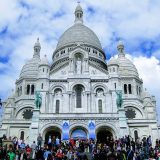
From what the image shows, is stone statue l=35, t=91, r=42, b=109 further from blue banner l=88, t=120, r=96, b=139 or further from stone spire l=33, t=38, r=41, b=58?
stone spire l=33, t=38, r=41, b=58

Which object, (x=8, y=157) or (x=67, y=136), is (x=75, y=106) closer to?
(x=67, y=136)

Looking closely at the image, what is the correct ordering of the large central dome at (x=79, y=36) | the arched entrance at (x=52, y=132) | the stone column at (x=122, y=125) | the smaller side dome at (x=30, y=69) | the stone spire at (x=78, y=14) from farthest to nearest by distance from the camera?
the stone spire at (x=78, y=14), the large central dome at (x=79, y=36), the smaller side dome at (x=30, y=69), the arched entrance at (x=52, y=132), the stone column at (x=122, y=125)

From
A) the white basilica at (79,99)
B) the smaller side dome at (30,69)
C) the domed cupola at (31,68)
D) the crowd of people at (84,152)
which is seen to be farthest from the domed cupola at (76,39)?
the crowd of people at (84,152)

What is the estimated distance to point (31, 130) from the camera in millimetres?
42250

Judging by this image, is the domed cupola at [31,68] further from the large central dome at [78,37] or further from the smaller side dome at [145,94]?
the smaller side dome at [145,94]

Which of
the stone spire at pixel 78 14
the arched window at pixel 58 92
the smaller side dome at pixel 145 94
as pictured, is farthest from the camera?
the stone spire at pixel 78 14

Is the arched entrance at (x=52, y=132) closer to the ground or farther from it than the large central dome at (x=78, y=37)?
closer to the ground

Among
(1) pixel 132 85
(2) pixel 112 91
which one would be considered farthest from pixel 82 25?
(2) pixel 112 91

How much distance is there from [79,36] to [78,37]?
19.3 inches

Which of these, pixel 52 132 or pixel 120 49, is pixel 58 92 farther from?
pixel 120 49

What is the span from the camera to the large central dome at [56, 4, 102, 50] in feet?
216

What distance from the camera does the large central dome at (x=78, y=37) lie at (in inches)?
2589

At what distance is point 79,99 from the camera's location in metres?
48.2

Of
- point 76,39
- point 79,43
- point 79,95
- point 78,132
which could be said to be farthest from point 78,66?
point 76,39
